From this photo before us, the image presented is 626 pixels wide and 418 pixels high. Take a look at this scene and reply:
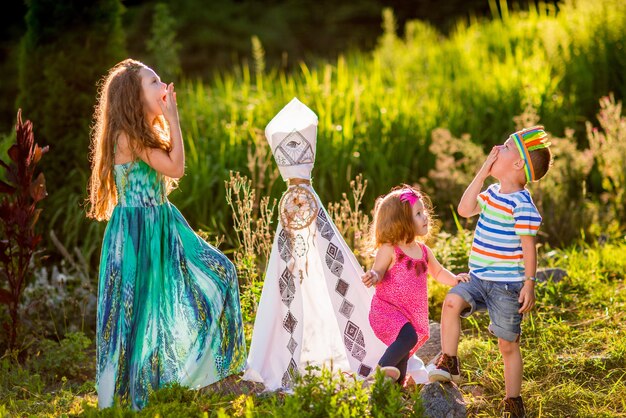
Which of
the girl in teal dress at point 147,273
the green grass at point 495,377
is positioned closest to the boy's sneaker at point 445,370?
the green grass at point 495,377

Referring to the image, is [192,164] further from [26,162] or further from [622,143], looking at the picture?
[622,143]

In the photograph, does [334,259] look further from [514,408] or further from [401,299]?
[514,408]

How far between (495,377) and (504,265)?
2.48ft

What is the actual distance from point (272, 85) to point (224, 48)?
8291 mm

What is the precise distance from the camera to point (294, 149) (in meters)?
4.21

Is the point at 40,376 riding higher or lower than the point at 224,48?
lower

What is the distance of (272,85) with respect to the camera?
8.77 m

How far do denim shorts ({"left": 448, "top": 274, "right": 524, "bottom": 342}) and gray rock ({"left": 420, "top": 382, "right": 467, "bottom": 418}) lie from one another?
0.33 m

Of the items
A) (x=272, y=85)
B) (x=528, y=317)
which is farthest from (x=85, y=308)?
(x=272, y=85)

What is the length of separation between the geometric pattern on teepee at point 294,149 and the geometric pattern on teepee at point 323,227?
27 cm

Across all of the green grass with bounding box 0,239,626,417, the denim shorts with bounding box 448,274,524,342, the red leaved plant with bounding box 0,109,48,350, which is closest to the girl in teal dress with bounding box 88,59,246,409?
the green grass with bounding box 0,239,626,417

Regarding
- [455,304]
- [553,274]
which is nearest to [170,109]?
[455,304]

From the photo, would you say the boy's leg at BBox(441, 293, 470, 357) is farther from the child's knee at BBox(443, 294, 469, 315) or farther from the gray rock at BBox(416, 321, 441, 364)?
the gray rock at BBox(416, 321, 441, 364)

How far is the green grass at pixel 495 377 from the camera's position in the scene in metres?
3.68
